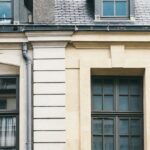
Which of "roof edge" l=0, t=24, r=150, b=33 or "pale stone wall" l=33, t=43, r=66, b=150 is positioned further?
"roof edge" l=0, t=24, r=150, b=33

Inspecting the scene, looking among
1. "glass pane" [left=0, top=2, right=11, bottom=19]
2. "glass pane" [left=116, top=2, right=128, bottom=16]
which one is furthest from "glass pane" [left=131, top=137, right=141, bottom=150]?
"glass pane" [left=0, top=2, right=11, bottom=19]

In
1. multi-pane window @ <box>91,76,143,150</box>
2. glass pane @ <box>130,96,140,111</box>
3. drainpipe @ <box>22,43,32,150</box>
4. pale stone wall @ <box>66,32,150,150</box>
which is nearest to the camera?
drainpipe @ <box>22,43,32,150</box>

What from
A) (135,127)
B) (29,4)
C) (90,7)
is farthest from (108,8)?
(135,127)

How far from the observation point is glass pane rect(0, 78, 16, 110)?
805 inches

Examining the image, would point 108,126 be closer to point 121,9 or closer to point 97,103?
point 97,103

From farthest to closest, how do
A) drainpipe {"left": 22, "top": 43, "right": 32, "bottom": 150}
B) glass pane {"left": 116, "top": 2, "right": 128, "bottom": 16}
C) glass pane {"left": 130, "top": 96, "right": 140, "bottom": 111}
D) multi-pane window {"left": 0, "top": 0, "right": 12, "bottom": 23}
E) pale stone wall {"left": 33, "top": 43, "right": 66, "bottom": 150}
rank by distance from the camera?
1. glass pane {"left": 116, "top": 2, "right": 128, "bottom": 16}
2. multi-pane window {"left": 0, "top": 0, "right": 12, "bottom": 23}
3. glass pane {"left": 130, "top": 96, "right": 140, "bottom": 111}
4. drainpipe {"left": 22, "top": 43, "right": 32, "bottom": 150}
5. pale stone wall {"left": 33, "top": 43, "right": 66, "bottom": 150}

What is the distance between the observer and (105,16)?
68.5 ft

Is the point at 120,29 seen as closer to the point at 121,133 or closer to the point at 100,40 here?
the point at 100,40

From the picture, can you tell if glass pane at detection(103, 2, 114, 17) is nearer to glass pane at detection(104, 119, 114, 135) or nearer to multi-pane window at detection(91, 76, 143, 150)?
multi-pane window at detection(91, 76, 143, 150)

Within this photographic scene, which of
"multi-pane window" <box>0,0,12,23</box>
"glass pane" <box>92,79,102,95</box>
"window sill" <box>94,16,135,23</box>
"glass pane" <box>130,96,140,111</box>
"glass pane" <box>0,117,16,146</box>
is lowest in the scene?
"glass pane" <box>0,117,16,146</box>

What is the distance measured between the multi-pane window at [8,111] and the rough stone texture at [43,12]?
6.04 feet

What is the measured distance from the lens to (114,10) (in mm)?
20938

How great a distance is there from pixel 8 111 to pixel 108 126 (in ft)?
9.61

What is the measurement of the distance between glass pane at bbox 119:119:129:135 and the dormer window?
3023mm
